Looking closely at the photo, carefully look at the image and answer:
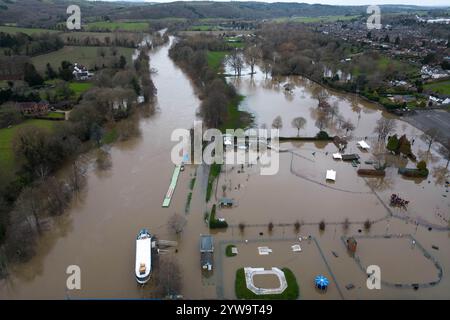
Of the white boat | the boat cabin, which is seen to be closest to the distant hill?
the white boat

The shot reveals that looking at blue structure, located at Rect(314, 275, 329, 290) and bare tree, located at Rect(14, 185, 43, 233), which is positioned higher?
bare tree, located at Rect(14, 185, 43, 233)

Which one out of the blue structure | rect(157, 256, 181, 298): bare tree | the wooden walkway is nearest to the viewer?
rect(157, 256, 181, 298): bare tree

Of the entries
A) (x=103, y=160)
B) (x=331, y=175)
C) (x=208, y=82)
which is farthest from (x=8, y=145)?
(x=208, y=82)

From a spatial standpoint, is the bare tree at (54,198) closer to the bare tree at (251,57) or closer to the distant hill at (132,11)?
the bare tree at (251,57)

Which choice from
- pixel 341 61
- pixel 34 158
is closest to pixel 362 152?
pixel 34 158
